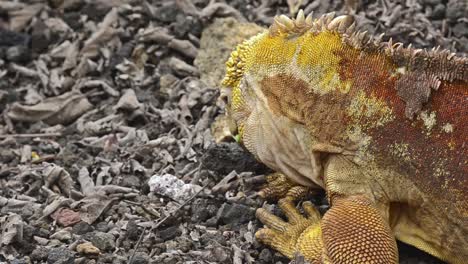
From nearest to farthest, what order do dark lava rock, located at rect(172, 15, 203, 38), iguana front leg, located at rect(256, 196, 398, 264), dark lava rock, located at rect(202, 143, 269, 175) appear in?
iguana front leg, located at rect(256, 196, 398, 264) → dark lava rock, located at rect(202, 143, 269, 175) → dark lava rock, located at rect(172, 15, 203, 38)

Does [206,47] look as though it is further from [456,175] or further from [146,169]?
[456,175]

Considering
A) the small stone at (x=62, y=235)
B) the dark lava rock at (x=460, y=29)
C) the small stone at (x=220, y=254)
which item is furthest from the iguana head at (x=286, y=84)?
the dark lava rock at (x=460, y=29)

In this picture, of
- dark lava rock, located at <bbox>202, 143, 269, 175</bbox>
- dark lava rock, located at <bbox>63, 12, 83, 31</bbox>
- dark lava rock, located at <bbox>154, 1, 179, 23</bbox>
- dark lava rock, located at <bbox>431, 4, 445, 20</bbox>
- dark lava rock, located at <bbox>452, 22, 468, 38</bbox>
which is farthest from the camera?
dark lava rock, located at <bbox>63, 12, 83, 31</bbox>

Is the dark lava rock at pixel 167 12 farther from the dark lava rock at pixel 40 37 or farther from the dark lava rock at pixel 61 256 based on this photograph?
the dark lava rock at pixel 61 256

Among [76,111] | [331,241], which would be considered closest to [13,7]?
[76,111]

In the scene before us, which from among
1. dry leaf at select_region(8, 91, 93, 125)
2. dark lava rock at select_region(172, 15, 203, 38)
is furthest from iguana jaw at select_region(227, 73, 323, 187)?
dark lava rock at select_region(172, 15, 203, 38)

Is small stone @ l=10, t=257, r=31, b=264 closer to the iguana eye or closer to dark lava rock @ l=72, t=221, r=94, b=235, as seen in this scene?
A: dark lava rock @ l=72, t=221, r=94, b=235
